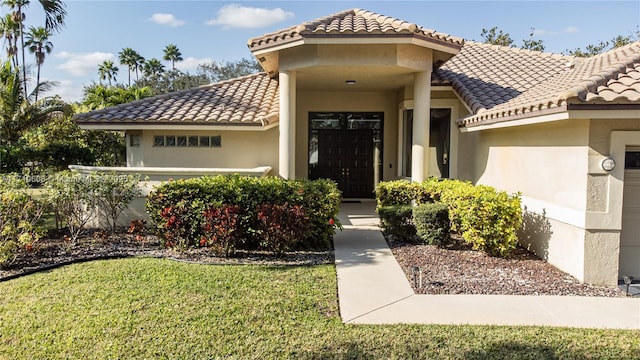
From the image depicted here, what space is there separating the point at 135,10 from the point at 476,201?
13.2 m

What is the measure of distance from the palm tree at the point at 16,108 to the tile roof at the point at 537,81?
2177 centimetres

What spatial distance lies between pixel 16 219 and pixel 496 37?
38094 millimetres

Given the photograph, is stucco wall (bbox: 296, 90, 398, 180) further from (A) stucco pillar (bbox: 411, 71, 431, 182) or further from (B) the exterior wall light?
(B) the exterior wall light

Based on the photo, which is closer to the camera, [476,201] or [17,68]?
[476,201]

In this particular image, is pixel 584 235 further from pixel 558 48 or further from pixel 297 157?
pixel 558 48

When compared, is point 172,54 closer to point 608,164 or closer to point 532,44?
point 532,44

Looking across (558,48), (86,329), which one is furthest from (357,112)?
(558,48)

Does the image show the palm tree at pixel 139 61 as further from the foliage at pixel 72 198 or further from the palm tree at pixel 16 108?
the foliage at pixel 72 198

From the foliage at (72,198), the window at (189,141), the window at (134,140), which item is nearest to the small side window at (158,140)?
the window at (189,141)

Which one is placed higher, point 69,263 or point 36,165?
point 36,165

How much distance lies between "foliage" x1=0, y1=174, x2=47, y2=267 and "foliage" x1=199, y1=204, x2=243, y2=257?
3.18 m

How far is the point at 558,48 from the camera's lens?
3516 cm

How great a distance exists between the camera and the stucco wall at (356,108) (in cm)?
1484

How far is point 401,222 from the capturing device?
9.44 meters
